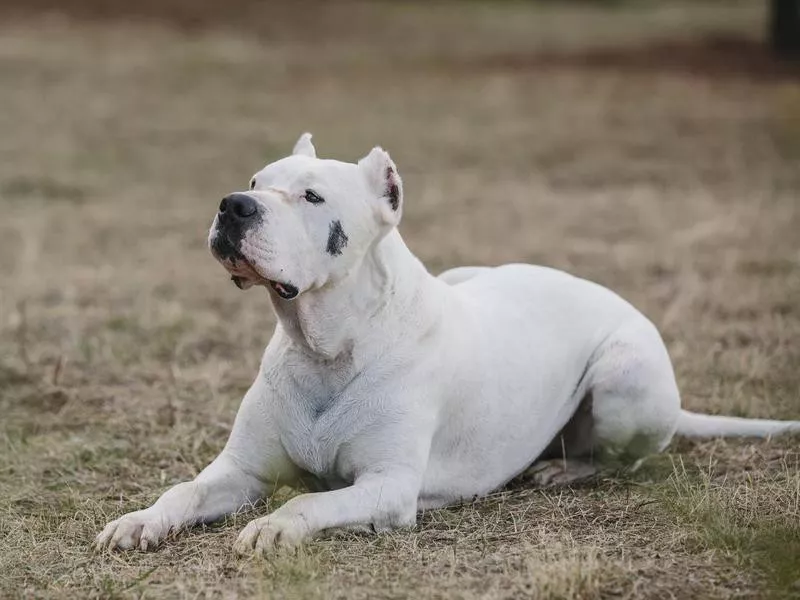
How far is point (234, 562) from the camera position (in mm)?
4359

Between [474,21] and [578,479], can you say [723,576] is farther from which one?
[474,21]

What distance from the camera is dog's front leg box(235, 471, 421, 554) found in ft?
14.5

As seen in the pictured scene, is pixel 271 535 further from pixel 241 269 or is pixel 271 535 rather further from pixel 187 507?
pixel 241 269

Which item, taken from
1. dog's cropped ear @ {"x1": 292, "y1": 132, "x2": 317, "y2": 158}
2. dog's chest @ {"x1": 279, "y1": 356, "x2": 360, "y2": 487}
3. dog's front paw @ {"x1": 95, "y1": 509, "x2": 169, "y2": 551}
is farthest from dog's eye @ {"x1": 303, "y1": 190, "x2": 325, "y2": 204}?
dog's front paw @ {"x1": 95, "y1": 509, "x2": 169, "y2": 551}

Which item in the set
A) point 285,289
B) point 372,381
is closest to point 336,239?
point 285,289

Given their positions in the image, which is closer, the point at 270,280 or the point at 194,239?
the point at 270,280

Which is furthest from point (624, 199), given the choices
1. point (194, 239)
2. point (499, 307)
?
point (499, 307)

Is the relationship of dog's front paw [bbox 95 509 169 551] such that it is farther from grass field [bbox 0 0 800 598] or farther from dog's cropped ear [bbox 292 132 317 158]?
dog's cropped ear [bbox 292 132 317 158]

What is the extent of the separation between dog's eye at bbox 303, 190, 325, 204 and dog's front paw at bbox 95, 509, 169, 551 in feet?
4.07

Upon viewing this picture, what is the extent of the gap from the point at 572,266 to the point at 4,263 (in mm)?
4550

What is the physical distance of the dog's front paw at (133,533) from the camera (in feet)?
15.0

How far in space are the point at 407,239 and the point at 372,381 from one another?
22.8 ft

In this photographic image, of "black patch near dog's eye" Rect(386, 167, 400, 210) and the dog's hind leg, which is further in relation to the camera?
the dog's hind leg

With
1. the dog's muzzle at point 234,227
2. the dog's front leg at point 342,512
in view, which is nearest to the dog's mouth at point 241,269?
the dog's muzzle at point 234,227
